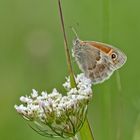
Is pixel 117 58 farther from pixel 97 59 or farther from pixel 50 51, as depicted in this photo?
pixel 50 51

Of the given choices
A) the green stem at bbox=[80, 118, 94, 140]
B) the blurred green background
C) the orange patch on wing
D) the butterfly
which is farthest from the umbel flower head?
the blurred green background

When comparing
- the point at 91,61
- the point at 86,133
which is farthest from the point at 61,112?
the point at 91,61

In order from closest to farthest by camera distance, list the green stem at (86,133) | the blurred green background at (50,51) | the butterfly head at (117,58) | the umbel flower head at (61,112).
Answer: the green stem at (86,133)
the umbel flower head at (61,112)
the butterfly head at (117,58)
the blurred green background at (50,51)

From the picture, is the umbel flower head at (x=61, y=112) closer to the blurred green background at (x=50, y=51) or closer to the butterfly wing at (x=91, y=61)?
the butterfly wing at (x=91, y=61)

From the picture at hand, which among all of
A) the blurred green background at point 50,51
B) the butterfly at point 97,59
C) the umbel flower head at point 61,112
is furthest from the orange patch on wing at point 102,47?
the blurred green background at point 50,51

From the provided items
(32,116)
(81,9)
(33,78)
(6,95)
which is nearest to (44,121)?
(32,116)

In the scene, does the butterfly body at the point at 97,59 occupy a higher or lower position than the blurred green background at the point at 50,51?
higher

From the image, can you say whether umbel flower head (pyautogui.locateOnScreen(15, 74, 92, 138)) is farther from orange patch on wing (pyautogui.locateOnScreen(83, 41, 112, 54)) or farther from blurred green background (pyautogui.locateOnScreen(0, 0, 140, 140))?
blurred green background (pyautogui.locateOnScreen(0, 0, 140, 140))
